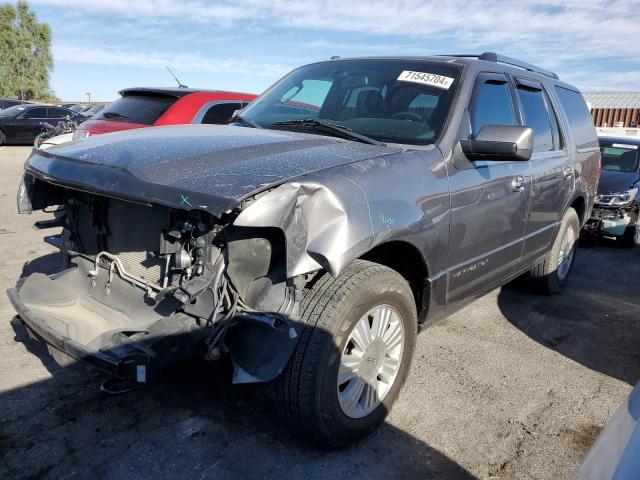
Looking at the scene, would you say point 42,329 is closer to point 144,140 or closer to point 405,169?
point 144,140

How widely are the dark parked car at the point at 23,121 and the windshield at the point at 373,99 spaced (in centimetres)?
1581

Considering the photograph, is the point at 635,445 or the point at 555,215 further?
the point at 555,215

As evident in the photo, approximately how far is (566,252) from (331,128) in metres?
3.14

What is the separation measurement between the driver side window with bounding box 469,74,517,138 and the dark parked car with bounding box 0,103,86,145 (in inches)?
656

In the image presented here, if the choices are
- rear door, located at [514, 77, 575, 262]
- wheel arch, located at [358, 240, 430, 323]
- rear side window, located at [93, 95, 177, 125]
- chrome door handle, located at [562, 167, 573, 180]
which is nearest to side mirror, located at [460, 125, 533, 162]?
wheel arch, located at [358, 240, 430, 323]

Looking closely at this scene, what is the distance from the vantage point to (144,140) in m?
2.89

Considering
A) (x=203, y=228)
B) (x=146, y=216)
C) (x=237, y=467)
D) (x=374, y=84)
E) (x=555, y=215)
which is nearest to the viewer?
(x=203, y=228)

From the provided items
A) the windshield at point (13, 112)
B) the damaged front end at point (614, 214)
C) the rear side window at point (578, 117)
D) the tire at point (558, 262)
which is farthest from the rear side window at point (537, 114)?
the windshield at point (13, 112)

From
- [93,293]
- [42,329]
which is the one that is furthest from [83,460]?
[93,293]

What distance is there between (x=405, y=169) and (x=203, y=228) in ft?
3.56

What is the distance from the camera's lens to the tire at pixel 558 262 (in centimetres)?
491

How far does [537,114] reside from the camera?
169 inches

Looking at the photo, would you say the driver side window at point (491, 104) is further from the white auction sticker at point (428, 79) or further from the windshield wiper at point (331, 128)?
the windshield wiper at point (331, 128)

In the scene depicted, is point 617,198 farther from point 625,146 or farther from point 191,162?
point 191,162
